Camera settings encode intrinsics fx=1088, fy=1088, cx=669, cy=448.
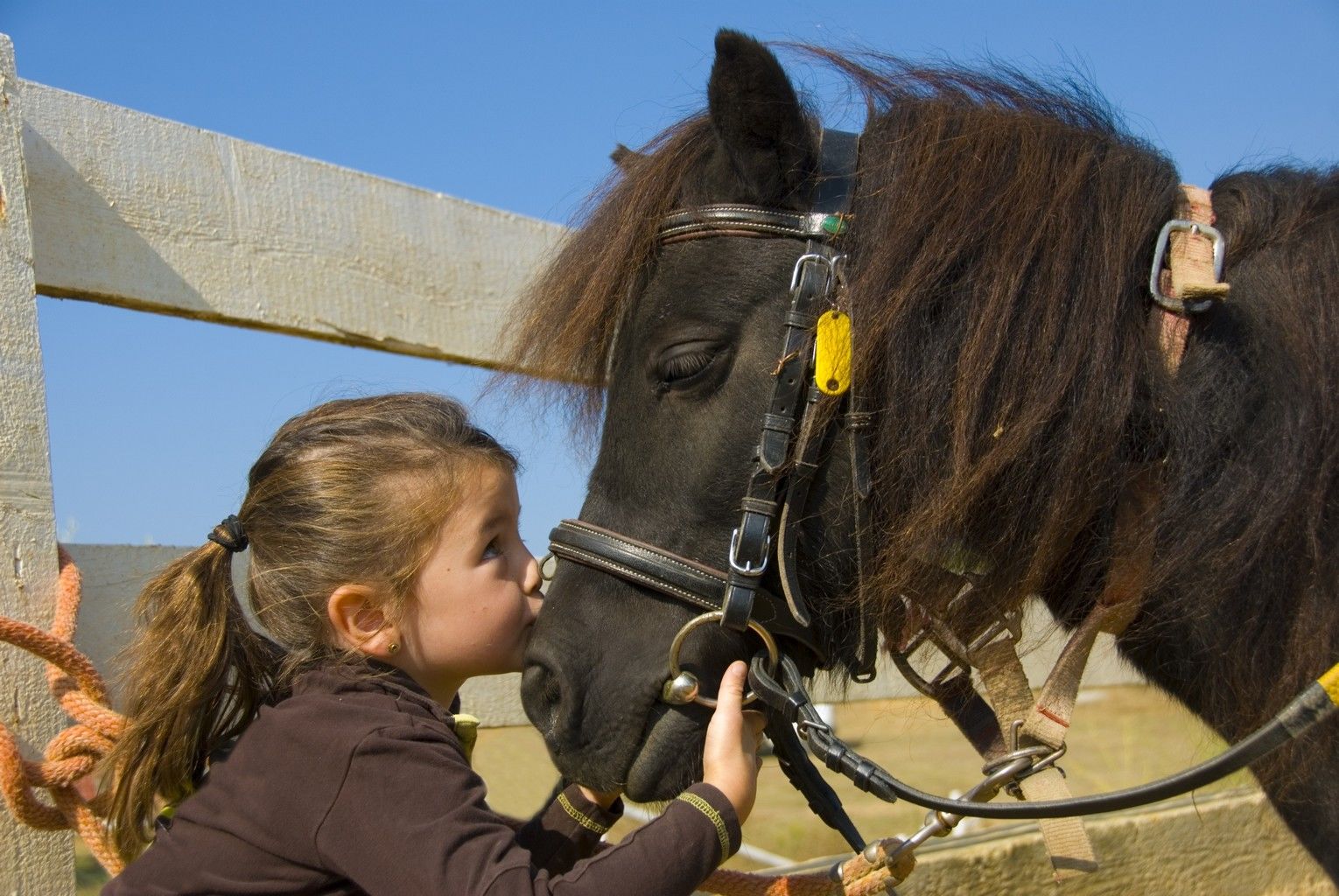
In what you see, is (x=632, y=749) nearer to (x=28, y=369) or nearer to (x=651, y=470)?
(x=651, y=470)

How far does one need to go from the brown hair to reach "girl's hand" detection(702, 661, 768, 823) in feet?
1.63

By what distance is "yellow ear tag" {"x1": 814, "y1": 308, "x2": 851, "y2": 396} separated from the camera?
63.6 inches

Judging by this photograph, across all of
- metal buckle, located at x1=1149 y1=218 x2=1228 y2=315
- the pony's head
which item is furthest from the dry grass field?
metal buckle, located at x1=1149 y1=218 x2=1228 y2=315

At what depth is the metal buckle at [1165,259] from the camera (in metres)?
1.59

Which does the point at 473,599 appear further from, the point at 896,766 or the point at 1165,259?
the point at 896,766

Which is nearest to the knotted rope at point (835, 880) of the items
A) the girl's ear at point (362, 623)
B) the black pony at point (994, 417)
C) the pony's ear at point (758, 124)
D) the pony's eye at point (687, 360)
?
the black pony at point (994, 417)

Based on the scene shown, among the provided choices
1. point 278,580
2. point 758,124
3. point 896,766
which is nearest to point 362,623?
point 278,580

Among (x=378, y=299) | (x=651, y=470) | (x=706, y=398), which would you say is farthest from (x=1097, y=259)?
(x=378, y=299)

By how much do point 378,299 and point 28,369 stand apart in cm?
86

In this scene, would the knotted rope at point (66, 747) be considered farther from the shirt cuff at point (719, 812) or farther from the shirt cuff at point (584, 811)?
the shirt cuff at point (719, 812)

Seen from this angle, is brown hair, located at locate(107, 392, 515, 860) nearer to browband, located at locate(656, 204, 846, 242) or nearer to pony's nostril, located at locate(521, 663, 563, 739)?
pony's nostril, located at locate(521, 663, 563, 739)

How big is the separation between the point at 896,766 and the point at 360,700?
6.91 meters

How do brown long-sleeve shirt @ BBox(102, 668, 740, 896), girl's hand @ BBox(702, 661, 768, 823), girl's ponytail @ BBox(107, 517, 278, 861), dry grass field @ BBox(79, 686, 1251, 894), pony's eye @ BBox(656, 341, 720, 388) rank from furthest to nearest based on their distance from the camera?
dry grass field @ BBox(79, 686, 1251, 894), pony's eye @ BBox(656, 341, 720, 388), girl's ponytail @ BBox(107, 517, 278, 861), girl's hand @ BBox(702, 661, 768, 823), brown long-sleeve shirt @ BBox(102, 668, 740, 896)

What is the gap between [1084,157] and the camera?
1718 mm
